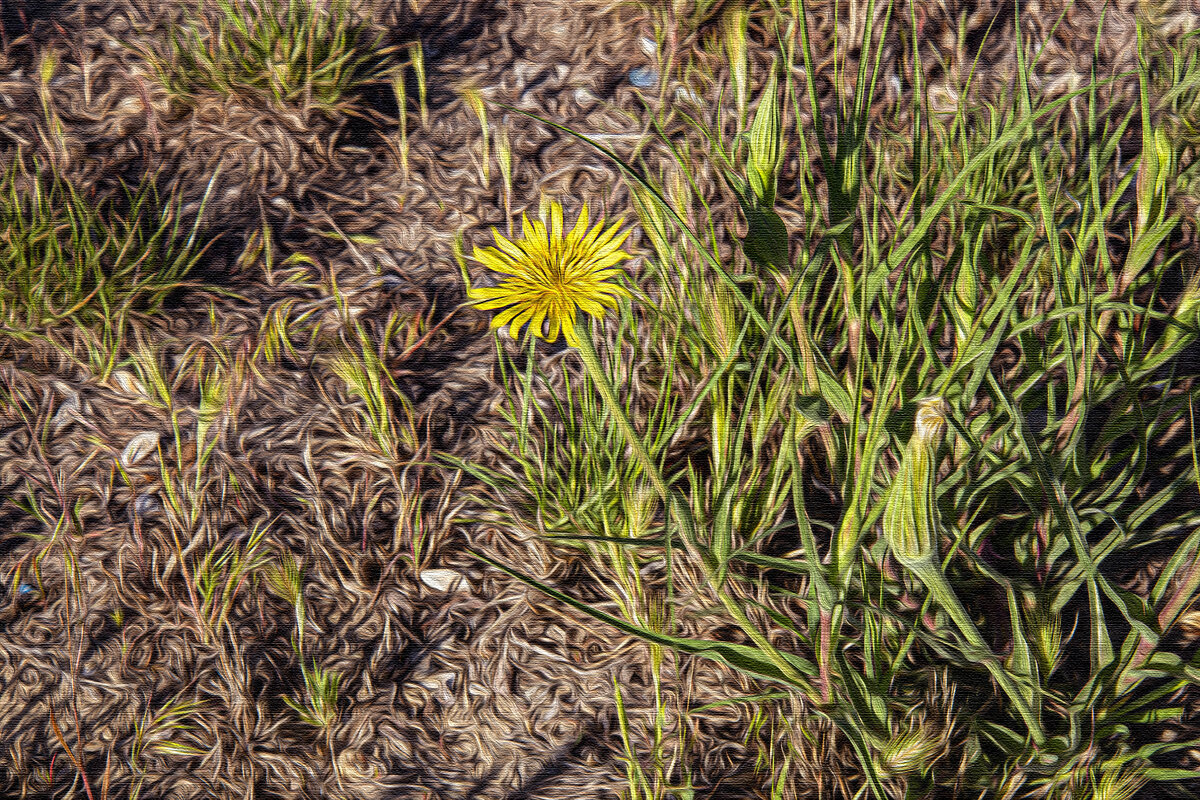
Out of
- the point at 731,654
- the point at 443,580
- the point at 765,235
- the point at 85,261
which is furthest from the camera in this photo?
the point at 85,261

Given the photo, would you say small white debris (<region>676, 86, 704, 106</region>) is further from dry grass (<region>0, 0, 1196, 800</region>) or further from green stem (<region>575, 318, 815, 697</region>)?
green stem (<region>575, 318, 815, 697</region>)

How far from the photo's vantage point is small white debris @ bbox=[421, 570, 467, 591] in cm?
149

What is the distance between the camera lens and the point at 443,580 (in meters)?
1.50

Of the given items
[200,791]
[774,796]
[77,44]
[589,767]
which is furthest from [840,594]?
[77,44]

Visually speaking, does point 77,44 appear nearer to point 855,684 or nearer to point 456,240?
point 456,240

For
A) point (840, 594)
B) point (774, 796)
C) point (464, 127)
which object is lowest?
point (774, 796)

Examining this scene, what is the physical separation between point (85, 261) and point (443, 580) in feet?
3.18

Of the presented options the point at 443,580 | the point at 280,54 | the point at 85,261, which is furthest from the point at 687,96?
the point at 85,261

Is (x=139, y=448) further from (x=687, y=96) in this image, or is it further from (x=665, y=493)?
(x=687, y=96)

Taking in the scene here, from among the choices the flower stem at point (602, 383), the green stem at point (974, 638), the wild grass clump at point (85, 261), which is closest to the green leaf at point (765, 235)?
the flower stem at point (602, 383)

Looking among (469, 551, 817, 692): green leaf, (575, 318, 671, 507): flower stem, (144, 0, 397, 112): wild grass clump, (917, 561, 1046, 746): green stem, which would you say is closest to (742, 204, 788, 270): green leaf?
(575, 318, 671, 507): flower stem

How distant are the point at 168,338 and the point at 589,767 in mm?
1174

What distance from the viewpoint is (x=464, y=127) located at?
1770 mm

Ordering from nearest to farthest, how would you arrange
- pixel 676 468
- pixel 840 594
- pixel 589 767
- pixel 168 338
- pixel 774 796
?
pixel 840 594 → pixel 774 796 → pixel 589 767 → pixel 676 468 → pixel 168 338
